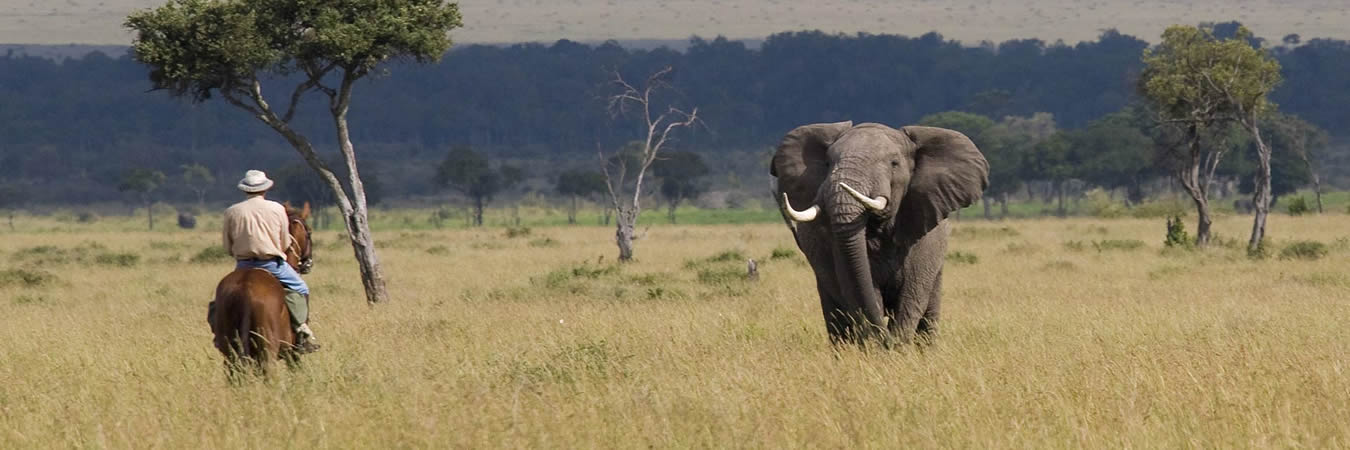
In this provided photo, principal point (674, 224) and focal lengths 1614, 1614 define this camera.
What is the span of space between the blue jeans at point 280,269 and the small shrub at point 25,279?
52.7 feet

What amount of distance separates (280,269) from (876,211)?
12.1ft

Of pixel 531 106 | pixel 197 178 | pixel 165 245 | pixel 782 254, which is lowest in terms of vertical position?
pixel 197 178

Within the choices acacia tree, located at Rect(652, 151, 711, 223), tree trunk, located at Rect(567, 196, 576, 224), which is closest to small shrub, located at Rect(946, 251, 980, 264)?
tree trunk, located at Rect(567, 196, 576, 224)

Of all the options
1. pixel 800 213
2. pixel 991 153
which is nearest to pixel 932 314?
pixel 800 213

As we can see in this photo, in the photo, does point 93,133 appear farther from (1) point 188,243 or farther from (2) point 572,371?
(2) point 572,371

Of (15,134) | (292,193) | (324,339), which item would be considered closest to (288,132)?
(324,339)

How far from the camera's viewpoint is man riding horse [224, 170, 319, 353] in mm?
9391

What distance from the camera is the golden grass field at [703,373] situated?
24.9 feet

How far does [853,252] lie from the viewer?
1023cm

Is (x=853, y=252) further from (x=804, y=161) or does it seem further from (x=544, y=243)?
(x=544, y=243)

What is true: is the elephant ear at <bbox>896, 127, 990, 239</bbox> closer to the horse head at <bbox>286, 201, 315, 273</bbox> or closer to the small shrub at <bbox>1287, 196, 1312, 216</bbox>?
the horse head at <bbox>286, 201, 315, 273</bbox>

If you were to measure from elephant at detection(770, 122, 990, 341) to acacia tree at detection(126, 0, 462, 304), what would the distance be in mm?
8584

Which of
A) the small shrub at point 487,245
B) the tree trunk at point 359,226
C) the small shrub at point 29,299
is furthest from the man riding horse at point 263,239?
the small shrub at point 487,245

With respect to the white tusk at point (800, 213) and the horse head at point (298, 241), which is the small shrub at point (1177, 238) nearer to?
the white tusk at point (800, 213)
